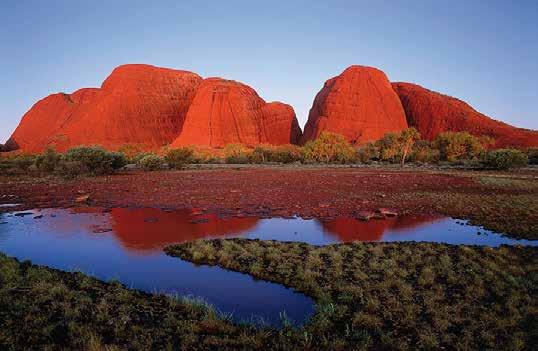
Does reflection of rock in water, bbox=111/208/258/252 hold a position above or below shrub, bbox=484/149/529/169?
below

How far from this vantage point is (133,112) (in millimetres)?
99688

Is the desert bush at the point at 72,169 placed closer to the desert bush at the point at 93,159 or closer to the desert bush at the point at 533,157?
the desert bush at the point at 93,159

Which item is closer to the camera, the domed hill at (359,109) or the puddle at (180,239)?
the puddle at (180,239)

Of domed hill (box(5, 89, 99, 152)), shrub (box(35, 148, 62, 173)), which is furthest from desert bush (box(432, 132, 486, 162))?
domed hill (box(5, 89, 99, 152))

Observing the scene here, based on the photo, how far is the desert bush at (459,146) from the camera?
5753cm

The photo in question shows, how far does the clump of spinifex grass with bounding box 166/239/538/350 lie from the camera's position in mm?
6012

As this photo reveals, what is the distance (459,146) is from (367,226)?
5072 centimetres

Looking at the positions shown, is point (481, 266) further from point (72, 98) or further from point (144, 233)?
point (72, 98)

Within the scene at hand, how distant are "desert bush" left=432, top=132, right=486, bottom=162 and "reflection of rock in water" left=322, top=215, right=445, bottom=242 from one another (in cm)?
4690

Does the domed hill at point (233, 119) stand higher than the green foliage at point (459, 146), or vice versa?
the domed hill at point (233, 119)

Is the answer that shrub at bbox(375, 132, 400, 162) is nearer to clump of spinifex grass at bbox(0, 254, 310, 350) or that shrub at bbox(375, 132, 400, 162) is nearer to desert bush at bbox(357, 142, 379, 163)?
desert bush at bbox(357, 142, 379, 163)

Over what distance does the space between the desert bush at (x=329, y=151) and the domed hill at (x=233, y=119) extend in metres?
34.4

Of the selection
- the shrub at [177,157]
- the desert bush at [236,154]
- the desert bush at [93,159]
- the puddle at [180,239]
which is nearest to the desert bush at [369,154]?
the desert bush at [236,154]

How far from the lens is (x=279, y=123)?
104 meters
